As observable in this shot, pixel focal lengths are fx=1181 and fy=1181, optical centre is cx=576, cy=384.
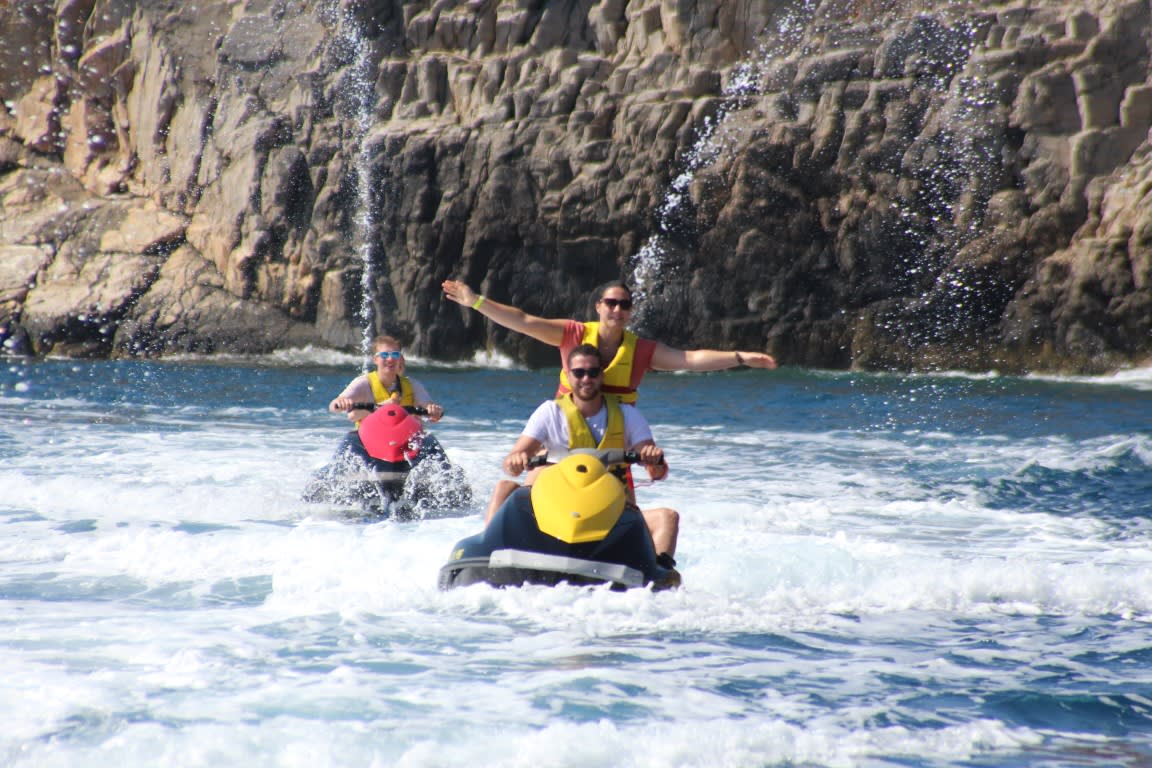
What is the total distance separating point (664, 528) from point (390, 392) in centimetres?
367

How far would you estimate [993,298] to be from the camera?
24.6 meters

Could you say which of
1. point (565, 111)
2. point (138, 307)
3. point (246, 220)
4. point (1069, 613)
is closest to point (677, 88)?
point (565, 111)

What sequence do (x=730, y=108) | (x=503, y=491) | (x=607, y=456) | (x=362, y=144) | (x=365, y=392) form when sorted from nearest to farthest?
1. (x=607, y=456)
2. (x=503, y=491)
3. (x=365, y=392)
4. (x=730, y=108)
5. (x=362, y=144)

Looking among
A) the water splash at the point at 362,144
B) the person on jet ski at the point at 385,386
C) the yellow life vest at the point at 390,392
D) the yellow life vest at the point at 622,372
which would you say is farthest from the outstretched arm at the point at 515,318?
the water splash at the point at 362,144

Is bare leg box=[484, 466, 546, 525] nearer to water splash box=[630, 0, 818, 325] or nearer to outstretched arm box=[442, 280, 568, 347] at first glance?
outstretched arm box=[442, 280, 568, 347]

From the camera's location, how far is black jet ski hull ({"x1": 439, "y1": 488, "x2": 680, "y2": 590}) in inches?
195

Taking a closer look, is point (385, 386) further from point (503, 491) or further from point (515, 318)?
point (503, 491)

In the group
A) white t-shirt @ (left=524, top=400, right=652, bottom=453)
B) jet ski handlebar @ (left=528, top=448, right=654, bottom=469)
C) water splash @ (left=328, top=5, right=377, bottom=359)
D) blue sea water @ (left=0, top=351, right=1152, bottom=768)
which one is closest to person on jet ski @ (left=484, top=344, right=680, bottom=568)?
white t-shirt @ (left=524, top=400, right=652, bottom=453)

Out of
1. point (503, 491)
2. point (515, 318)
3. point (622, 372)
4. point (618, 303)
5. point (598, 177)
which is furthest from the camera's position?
point (598, 177)

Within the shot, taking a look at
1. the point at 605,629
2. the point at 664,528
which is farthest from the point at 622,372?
the point at 605,629

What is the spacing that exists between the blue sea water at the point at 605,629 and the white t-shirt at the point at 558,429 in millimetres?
757

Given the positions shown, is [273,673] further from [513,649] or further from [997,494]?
[997,494]

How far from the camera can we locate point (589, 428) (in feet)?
18.0

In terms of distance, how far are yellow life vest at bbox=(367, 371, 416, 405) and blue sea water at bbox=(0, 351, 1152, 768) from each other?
101cm
